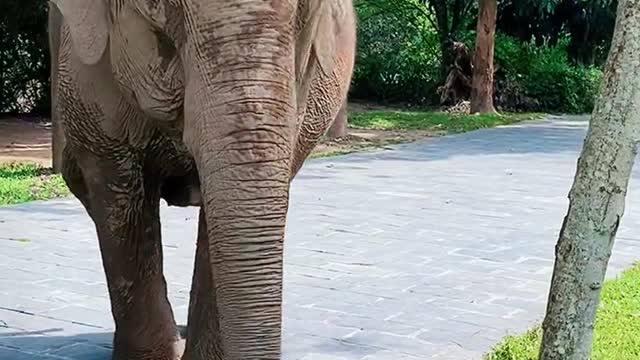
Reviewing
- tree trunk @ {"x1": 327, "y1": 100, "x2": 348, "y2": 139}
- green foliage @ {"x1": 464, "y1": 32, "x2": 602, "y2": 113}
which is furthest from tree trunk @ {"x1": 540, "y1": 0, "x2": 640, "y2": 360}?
green foliage @ {"x1": 464, "y1": 32, "x2": 602, "y2": 113}

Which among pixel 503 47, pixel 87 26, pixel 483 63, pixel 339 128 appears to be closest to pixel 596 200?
pixel 87 26

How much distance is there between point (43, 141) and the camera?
59.7 ft

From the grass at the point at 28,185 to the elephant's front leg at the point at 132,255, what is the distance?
5.91 m

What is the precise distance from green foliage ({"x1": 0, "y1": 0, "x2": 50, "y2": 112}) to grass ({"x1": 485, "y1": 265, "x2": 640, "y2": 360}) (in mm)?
16794

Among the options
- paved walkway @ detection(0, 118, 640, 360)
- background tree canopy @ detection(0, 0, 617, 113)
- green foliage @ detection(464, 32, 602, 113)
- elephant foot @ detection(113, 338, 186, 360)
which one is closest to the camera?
elephant foot @ detection(113, 338, 186, 360)

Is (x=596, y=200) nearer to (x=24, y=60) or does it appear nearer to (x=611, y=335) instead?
(x=611, y=335)

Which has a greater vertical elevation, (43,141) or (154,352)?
(154,352)

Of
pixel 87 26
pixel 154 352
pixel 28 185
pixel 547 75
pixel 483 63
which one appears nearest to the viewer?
pixel 87 26

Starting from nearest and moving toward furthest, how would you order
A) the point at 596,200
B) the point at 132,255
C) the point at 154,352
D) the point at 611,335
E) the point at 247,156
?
the point at 247,156 → the point at 596,200 → the point at 132,255 → the point at 154,352 → the point at 611,335

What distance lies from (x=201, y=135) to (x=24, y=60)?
66.7ft

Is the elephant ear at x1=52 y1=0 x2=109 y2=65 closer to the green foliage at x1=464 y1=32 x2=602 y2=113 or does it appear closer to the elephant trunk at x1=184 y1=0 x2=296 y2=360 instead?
the elephant trunk at x1=184 y1=0 x2=296 y2=360

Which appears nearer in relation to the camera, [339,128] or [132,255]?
[132,255]

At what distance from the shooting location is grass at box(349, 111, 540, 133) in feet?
65.9

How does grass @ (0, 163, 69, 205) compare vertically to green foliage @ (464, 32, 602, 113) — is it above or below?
below
